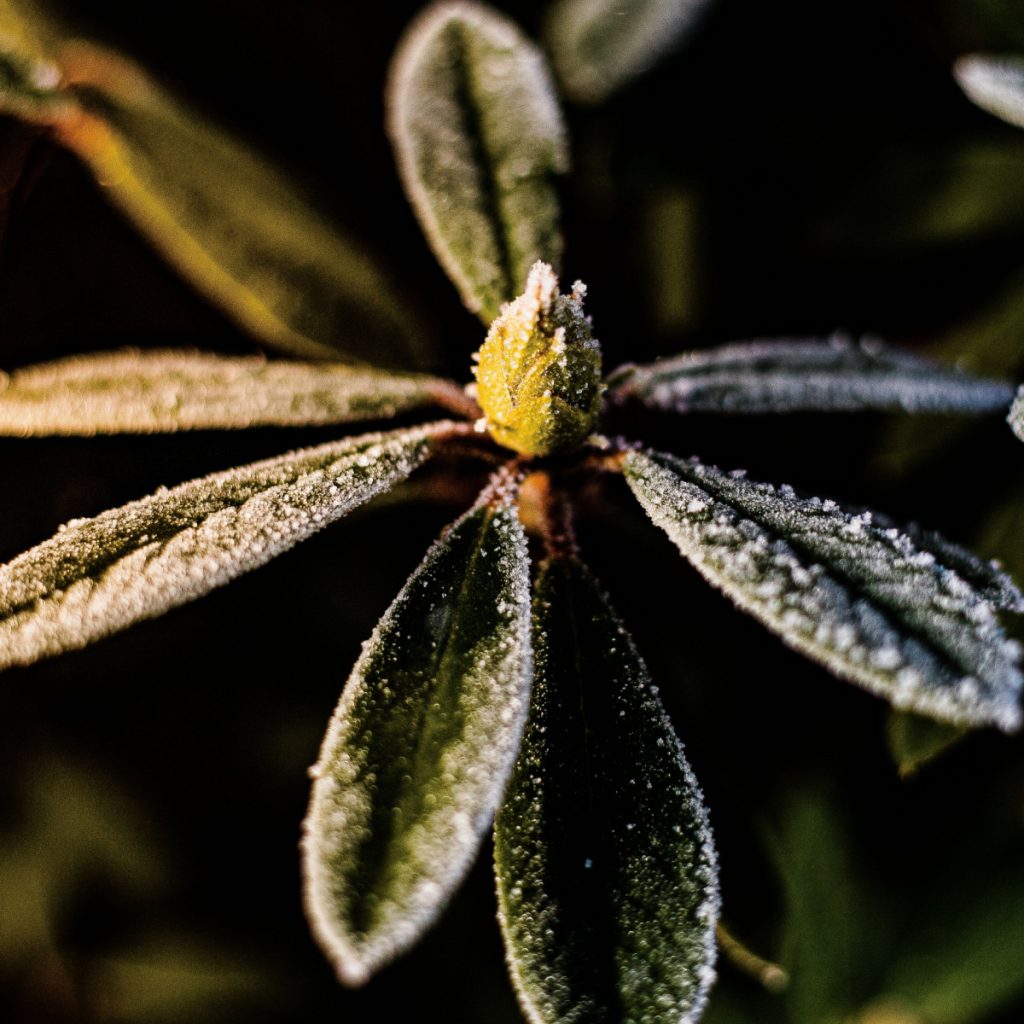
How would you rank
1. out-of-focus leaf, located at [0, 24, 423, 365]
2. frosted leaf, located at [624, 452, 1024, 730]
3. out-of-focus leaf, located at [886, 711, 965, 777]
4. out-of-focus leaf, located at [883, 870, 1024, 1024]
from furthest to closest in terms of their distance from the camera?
out-of-focus leaf, located at [883, 870, 1024, 1024] < out-of-focus leaf, located at [0, 24, 423, 365] < out-of-focus leaf, located at [886, 711, 965, 777] < frosted leaf, located at [624, 452, 1024, 730]

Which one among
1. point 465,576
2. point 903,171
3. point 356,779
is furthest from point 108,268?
point 903,171

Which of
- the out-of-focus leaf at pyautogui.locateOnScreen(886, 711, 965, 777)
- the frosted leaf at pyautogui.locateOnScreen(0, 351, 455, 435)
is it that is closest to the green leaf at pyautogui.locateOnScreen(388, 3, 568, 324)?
the frosted leaf at pyautogui.locateOnScreen(0, 351, 455, 435)

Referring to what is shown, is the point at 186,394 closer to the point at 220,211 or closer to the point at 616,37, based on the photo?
the point at 220,211

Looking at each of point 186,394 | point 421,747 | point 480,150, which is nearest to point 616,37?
point 480,150

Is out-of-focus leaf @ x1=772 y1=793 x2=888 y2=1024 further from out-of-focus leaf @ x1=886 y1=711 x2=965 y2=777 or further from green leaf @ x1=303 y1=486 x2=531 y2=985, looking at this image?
green leaf @ x1=303 y1=486 x2=531 y2=985

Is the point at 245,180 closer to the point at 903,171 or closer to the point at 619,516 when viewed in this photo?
the point at 619,516
